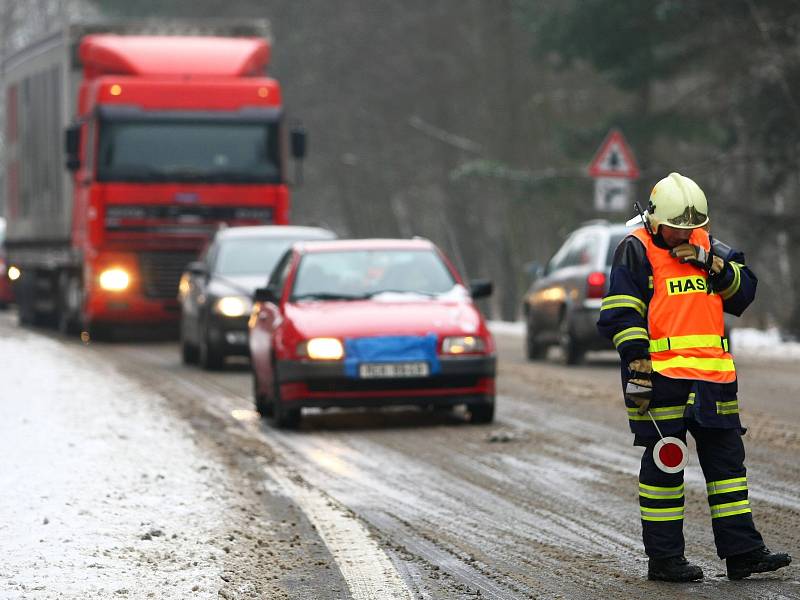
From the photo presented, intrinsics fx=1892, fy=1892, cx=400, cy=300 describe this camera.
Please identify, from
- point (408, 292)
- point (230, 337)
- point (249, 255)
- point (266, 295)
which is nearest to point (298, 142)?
point (249, 255)

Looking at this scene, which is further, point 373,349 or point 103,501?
point 373,349

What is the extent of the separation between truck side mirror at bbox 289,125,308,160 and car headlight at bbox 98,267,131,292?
2.95 metres

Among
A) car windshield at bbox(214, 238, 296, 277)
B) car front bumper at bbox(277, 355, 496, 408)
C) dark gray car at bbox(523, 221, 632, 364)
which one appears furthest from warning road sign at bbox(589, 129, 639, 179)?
car front bumper at bbox(277, 355, 496, 408)

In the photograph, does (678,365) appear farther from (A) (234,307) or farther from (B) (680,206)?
(A) (234,307)

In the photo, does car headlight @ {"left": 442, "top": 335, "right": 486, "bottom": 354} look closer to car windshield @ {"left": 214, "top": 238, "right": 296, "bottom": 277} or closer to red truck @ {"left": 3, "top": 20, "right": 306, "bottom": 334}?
car windshield @ {"left": 214, "top": 238, "right": 296, "bottom": 277}

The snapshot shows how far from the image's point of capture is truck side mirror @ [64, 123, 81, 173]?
1041 inches

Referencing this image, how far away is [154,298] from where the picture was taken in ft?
87.5

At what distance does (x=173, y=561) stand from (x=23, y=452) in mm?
4468

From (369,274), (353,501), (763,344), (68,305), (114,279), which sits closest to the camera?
(353,501)

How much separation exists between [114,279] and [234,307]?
5680mm

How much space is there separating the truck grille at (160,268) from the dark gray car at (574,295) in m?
5.61

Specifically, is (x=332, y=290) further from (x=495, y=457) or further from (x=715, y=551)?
(x=715, y=551)

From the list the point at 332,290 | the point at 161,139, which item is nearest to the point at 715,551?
the point at 332,290

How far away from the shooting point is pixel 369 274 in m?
15.5
